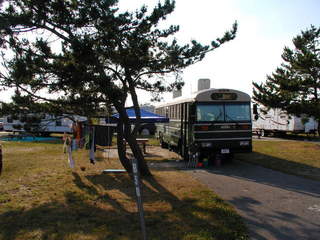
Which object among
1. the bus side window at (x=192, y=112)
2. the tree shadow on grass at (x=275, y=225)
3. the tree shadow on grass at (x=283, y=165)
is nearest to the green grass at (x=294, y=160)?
the tree shadow on grass at (x=283, y=165)

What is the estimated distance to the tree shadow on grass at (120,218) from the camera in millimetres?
4820

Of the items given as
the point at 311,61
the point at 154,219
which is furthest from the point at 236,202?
the point at 311,61

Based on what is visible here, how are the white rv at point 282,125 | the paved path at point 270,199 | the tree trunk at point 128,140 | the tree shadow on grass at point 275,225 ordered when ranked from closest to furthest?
the tree shadow on grass at point 275,225 → the paved path at point 270,199 → the tree trunk at point 128,140 → the white rv at point 282,125

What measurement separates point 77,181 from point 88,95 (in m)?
2.72

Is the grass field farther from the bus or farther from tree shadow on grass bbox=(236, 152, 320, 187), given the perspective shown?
tree shadow on grass bbox=(236, 152, 320, 187)

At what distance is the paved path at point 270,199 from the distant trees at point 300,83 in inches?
334

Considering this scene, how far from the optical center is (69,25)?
27.0 feet

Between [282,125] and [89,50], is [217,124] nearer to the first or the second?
[89,50]

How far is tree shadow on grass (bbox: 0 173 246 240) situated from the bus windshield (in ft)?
17.1

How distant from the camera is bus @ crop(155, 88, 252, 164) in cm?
1200

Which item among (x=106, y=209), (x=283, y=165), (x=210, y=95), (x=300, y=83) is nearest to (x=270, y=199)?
(x=106, y=209)

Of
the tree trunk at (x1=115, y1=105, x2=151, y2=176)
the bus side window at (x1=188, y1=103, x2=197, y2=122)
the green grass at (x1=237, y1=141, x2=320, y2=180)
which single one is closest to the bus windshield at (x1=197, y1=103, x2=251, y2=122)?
the bus side window at (x1=188, y1=103, x2=197, y2=122)

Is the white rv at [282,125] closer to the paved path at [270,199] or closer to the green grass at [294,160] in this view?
the green grass at [294,160]

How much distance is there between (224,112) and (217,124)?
640mm
